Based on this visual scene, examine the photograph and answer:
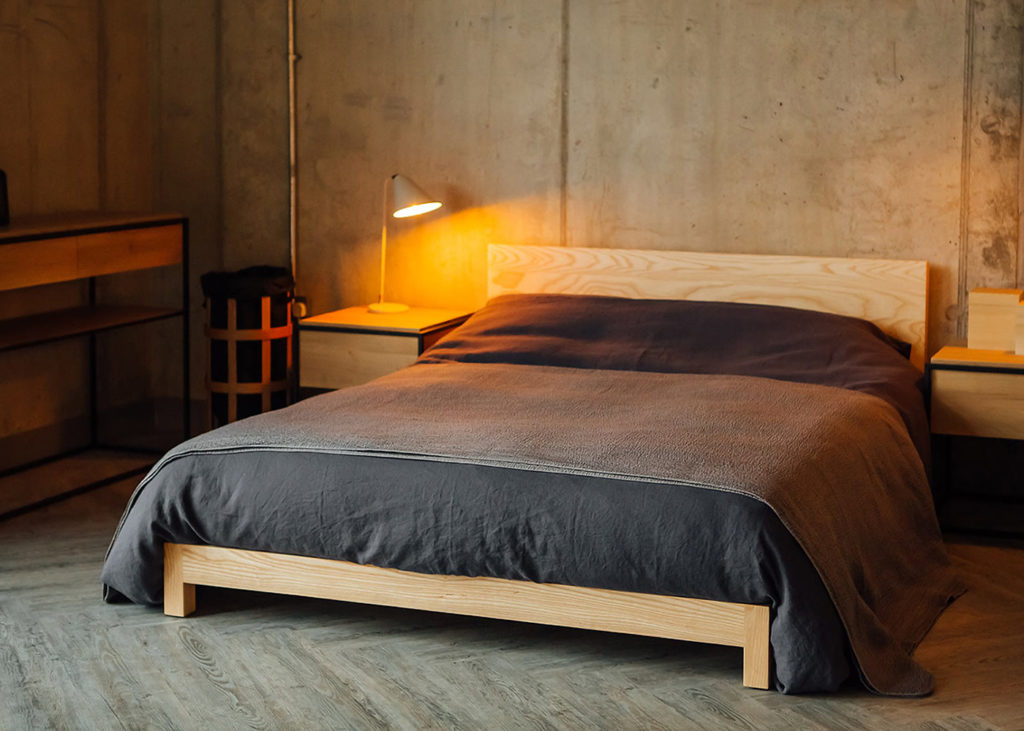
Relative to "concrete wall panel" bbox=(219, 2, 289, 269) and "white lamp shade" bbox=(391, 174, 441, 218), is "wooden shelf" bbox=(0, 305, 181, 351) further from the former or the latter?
"white lamp shade" bbox=(391, 174, 441, 218)

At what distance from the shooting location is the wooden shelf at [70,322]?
4.32 m

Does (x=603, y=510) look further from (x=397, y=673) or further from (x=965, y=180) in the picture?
(x=965, y=180)

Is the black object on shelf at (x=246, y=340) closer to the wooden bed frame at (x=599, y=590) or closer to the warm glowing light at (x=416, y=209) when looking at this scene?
the warm glowing light at (x=416, y=209)

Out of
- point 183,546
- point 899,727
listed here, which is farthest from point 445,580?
point 899,727

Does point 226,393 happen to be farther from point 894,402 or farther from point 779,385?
point 894,402

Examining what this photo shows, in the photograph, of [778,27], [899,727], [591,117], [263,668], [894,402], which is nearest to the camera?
[899,727]

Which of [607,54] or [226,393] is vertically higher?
[607,54]

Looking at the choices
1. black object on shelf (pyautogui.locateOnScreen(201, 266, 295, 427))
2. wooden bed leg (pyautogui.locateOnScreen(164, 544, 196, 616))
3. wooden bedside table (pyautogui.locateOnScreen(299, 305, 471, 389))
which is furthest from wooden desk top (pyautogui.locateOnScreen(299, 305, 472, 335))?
wooden bed leg (pyautogui.locateOnScreen(164, 544, 196, 616))

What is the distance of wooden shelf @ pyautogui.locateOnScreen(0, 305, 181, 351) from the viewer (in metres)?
4.32

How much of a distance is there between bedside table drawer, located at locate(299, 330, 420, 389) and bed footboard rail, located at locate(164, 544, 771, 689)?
5.03 feet

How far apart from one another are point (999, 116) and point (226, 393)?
2.84 m

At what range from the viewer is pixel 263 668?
9.70 ft

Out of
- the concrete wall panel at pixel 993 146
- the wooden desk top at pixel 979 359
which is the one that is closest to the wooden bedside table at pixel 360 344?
the wooden desk top at pixel 979 359

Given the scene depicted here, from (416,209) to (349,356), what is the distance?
593 mm
